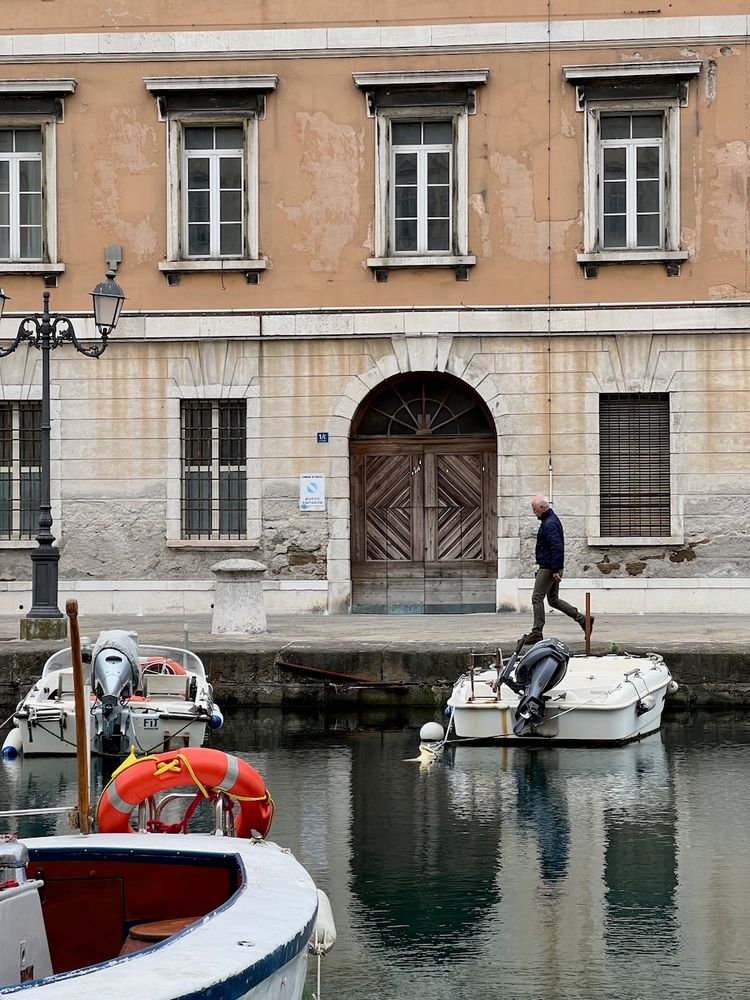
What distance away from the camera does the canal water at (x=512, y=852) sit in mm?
8688

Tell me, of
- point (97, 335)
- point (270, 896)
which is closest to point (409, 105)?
point (97, 335)

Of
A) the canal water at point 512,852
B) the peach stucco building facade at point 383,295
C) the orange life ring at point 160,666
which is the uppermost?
the peach stucco building facade at point 383,295

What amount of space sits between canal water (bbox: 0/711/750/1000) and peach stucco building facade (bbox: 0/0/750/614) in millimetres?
6780

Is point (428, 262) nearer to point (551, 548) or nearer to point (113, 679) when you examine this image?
point (551, 548)

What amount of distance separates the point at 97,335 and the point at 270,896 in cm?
1817

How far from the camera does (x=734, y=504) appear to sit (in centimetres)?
2339

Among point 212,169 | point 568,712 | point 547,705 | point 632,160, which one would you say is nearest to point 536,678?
point 547,705

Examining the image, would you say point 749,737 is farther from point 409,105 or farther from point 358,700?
point 409,105

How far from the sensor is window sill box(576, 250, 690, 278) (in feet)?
76.5

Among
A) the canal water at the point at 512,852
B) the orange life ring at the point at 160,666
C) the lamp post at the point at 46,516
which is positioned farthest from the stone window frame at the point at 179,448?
the orange life ring at the point at 160,666

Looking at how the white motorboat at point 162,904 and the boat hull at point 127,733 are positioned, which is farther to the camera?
the boat hull at point 127,733

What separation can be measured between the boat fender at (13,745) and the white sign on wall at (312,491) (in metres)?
8.86

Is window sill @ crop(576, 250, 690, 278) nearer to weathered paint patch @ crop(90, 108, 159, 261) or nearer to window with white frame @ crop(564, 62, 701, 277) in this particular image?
window with white frame @ crop(564, 62, 701, 277)

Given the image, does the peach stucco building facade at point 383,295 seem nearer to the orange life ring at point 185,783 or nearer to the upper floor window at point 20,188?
the upper floor window at point 20,188
